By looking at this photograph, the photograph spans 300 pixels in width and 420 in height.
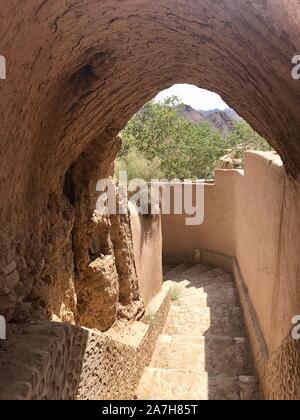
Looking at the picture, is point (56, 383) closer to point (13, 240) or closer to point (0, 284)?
point (0, 284)

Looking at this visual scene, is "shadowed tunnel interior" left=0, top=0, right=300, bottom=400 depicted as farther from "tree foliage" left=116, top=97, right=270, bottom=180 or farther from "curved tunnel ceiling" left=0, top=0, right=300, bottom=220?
"tree foliage" left=116, top=97, right=270, bottom=180

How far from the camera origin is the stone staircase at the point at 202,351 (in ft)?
19.1

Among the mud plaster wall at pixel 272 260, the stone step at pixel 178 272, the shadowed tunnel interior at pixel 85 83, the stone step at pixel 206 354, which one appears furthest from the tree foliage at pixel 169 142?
the shadowed tunnel interior at pixel 85 83

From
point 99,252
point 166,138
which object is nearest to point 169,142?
point 166,138

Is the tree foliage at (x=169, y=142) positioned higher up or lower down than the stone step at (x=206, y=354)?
higher up

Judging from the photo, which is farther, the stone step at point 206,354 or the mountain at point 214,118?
the mountain at point 214,118

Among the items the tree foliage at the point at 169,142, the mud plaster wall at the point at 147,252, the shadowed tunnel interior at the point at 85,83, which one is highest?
the tree foliage at the point at 169,142

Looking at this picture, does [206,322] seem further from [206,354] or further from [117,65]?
[117,65]

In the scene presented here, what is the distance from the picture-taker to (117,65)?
3.67 metres

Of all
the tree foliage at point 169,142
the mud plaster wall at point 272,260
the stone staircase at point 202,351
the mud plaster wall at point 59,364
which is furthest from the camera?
the tree foliage at point 169,142

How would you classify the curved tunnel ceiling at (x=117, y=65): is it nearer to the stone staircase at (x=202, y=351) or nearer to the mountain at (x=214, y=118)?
the stone staircase at (x=202, y=351)

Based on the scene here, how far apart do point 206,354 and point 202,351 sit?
0.44ft

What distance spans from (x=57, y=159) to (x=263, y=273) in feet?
11.7

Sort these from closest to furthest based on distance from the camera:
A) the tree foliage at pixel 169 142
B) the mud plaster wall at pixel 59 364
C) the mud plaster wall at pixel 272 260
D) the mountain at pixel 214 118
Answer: the mud plaster wall at pixel 59 364, the mud plaster wall at pixel 272 260, the tree foliage at pixel 169 142, the mountain at pixel 214 118
